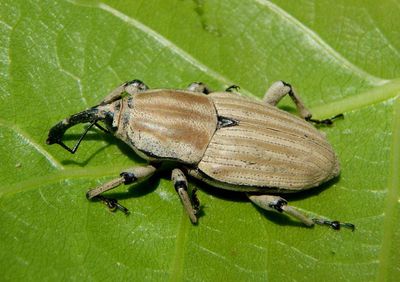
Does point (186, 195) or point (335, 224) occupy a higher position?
point (335, 224)

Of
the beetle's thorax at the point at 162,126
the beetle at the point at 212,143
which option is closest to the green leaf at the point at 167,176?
the beetle at the point at 212,143

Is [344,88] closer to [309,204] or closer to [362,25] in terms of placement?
[362,25]

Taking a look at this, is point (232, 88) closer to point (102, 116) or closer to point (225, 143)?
point (225, 143)

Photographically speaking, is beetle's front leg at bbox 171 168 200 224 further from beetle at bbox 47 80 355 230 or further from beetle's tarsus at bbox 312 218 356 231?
beetle's tarsus at bbox 312 218 356 231

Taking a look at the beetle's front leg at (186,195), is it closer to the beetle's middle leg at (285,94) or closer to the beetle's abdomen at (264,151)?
the beetle's abdomen at (264,151)

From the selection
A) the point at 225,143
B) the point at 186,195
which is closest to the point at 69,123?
the point at 186,195

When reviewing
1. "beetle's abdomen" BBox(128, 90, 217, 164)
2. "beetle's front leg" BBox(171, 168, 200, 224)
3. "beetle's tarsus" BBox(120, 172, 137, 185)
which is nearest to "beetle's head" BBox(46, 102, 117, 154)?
"beetle's abdomen" BBox(128, 90, 217, 164)
